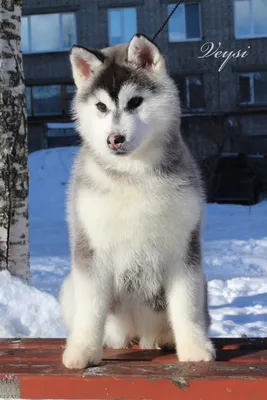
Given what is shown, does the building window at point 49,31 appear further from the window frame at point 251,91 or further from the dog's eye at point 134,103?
the dog's eye at point 134,103

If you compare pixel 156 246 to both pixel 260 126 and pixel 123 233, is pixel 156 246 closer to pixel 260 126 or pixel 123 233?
pixel 123 233

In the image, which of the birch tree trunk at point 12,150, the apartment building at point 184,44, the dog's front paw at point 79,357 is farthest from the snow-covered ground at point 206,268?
the apartment building at point 184,44

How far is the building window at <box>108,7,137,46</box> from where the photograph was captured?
16906mm

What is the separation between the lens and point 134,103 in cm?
210

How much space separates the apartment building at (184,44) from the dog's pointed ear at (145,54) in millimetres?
13872

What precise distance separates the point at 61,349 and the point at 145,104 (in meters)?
1.13

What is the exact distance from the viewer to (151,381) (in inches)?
75.4

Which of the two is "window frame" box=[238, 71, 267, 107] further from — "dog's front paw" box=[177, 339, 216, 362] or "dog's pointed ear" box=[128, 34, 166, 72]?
"dog's front paw" box=[177, 339, 216, 362]

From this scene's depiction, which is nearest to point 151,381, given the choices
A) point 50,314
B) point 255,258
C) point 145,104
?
point 145,104

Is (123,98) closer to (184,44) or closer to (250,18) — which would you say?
(184,44)

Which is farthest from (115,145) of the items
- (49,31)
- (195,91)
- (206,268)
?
(49,31)

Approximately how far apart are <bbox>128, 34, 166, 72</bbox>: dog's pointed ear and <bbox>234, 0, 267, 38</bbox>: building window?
50.5 feet

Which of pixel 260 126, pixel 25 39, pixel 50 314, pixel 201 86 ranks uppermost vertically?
pixel 25 39

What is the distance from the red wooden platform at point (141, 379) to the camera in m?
1.86
